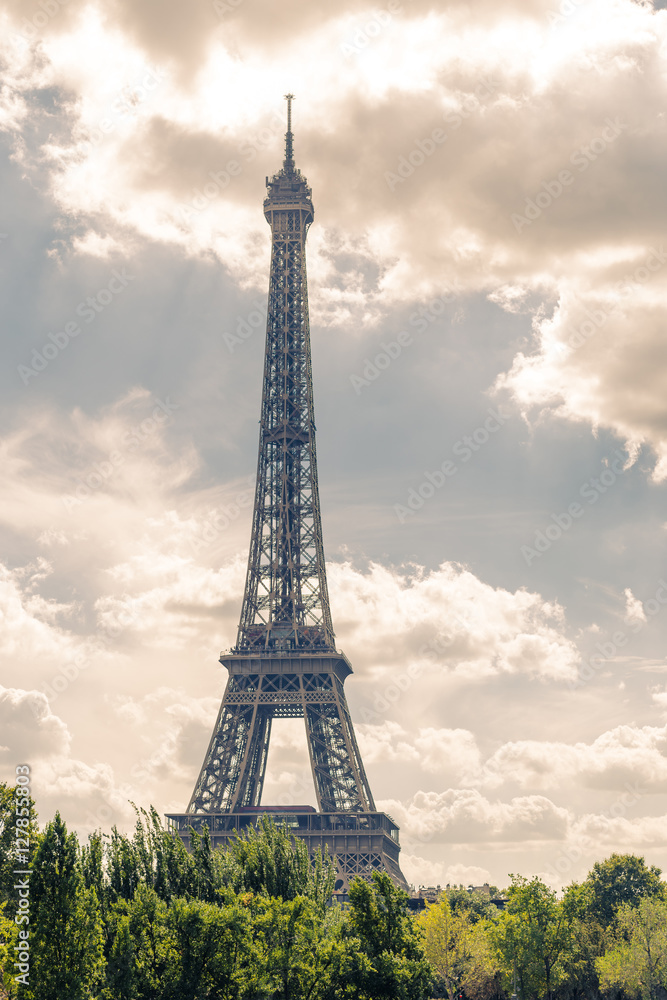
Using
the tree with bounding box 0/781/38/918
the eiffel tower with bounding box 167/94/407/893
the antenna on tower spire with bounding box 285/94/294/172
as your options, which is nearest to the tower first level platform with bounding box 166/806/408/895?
the eiffel tower with bounding box 167/94/407/893

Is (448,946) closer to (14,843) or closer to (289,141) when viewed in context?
(14,843)

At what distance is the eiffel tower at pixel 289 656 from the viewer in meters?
127

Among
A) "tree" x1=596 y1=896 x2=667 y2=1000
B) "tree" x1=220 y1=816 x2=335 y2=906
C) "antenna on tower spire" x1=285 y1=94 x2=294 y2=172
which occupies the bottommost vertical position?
"tree" x1=596 y1=896 x2=667 y2=1000

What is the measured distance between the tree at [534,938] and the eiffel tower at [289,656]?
140 feet

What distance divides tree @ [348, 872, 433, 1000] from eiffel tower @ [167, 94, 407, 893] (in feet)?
232

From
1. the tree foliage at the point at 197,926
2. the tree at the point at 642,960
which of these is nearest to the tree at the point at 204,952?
the tree foliage at the point at 197,926

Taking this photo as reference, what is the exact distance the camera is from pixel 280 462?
152750mm

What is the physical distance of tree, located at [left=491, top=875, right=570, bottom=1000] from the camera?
80.3m

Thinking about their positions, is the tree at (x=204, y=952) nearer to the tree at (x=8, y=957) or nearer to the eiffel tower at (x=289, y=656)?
the tree at (x=8, y=957)

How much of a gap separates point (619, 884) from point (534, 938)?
36714 mm

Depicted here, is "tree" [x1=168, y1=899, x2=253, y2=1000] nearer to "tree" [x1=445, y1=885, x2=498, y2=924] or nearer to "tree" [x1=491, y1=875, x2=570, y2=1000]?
"tree" [x1=491, y1=875, x2=570, y2=1000]

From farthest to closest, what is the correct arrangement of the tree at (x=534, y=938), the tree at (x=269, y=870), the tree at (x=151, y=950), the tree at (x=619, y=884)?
the tree at (x=619, y=884) < the tree at (x=534, y=938) < the tree at (x=269, y=870) < the tree at (x=151, y=950)

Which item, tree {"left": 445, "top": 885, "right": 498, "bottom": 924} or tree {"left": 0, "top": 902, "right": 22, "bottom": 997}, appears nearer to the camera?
tree {"left": 0, "top": 902, "right": 22, "bottom": 997}

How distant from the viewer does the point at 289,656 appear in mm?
137125
